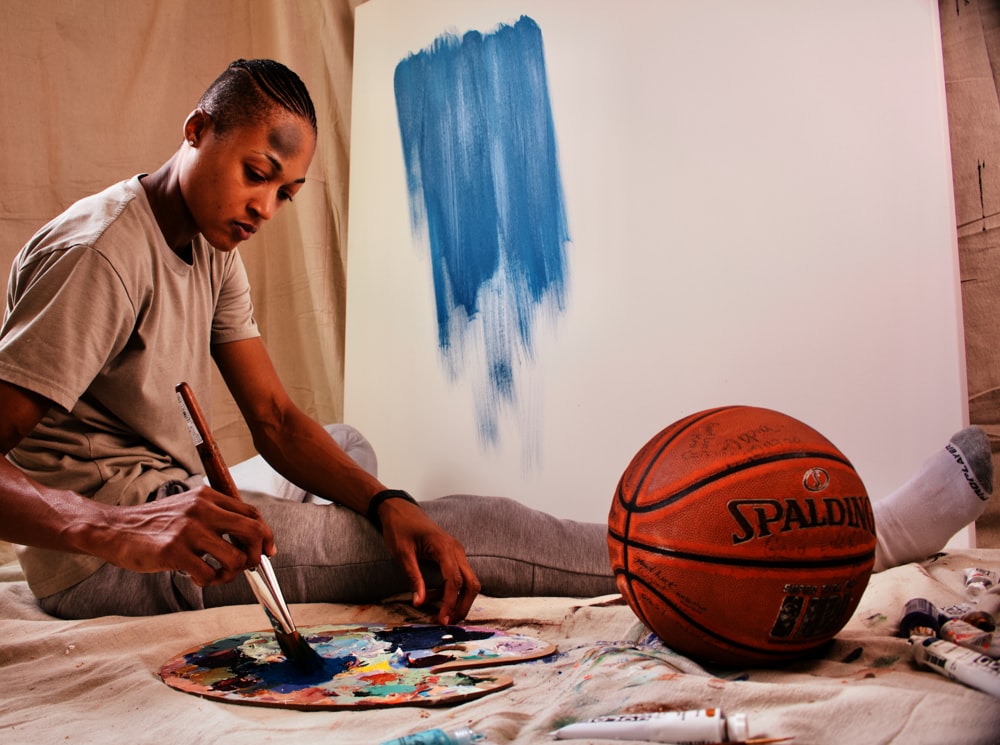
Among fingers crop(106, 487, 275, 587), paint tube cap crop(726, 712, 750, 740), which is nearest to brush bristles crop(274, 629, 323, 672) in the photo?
fingers crop(106, 487, 275, 587)

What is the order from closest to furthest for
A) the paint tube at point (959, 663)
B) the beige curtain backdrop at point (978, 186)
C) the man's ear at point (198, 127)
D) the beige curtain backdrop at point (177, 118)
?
the paint tube at point (959, 663)
the man's ear at point (198, 127)
the beige curtain backdrop at point (978, 186)
the beige curtain backdrop at point (177, 118)

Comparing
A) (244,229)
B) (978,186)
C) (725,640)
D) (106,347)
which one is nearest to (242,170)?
(244,229)

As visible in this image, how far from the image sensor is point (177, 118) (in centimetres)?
322

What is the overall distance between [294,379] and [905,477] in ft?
6.89

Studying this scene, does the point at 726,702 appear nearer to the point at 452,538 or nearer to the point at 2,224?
the point at 452,538

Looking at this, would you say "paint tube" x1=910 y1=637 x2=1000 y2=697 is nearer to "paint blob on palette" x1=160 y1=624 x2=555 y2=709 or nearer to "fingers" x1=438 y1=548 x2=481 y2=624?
"paint blob on palette" x1=160 y1=624 x2=555 y2=709

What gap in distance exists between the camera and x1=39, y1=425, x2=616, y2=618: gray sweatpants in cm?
166

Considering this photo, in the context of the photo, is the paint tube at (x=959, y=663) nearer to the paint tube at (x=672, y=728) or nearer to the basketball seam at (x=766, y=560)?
the basketball seam at (x=766, y=560)

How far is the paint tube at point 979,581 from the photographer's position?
1626 millimetres

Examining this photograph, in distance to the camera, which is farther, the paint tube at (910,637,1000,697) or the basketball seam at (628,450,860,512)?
the basketball seam at (628,450,860,512)

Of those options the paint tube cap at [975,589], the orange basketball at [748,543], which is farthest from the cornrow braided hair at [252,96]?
the paint tube cap at [975,589]

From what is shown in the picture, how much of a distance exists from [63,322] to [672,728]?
110 cm

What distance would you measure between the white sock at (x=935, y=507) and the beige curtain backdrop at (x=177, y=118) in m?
1.98

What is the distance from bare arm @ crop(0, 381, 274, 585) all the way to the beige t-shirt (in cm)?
13
